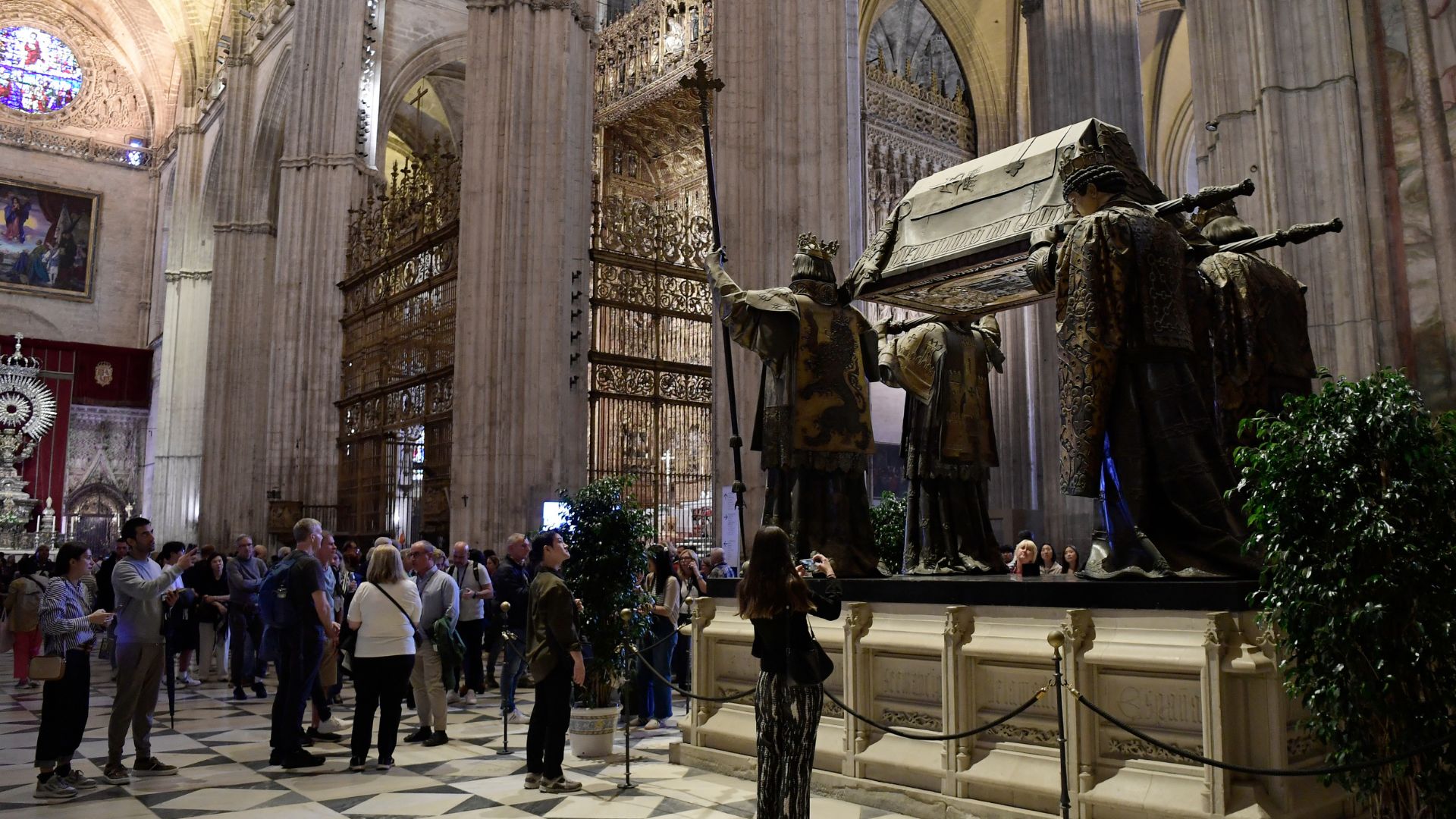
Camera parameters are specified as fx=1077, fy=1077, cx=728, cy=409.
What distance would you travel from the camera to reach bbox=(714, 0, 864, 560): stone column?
38.2ft

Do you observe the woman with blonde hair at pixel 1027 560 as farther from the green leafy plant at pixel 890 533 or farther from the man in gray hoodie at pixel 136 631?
the man in gray hoodie at pixel 136 631

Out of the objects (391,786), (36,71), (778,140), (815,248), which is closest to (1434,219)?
(815,248)

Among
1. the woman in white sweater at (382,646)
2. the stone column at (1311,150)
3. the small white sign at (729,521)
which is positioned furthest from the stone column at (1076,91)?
the woman in white sweater at (382,646)

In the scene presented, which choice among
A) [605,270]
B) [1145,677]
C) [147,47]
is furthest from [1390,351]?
[147,47]

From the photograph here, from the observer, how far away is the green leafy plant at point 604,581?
6781 millimetres

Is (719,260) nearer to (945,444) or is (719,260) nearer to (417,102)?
(945,444)

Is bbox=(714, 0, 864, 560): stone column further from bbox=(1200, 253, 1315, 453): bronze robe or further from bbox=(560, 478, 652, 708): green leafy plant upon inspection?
bbox=(1200, 253, 1315, 453): bronze robe

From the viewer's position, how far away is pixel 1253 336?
5004 mm

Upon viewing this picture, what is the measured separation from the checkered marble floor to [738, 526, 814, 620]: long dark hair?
4.83ft

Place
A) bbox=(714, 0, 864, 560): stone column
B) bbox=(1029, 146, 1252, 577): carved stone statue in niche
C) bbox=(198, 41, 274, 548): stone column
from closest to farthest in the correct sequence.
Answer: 1. bbox=(1029, 146, 1252, 577): carved stone statue in niche
2. bbox=(714, 0, 864, 560): stone column
3. bbox=(198, 41, 274, 548): stone column

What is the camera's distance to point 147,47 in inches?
1390

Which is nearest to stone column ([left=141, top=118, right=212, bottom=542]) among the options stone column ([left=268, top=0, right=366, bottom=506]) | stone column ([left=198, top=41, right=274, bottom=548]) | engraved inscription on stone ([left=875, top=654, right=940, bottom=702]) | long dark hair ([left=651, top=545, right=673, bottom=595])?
stone column ([left=198, top=41, right=274, bottom=548])

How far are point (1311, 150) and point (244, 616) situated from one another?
10.4 meters

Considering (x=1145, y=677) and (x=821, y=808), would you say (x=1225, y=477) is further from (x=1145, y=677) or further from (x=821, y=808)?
(x=821, y=808)
